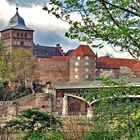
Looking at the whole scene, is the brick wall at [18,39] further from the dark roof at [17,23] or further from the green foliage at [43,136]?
the green foliage at [43,136]

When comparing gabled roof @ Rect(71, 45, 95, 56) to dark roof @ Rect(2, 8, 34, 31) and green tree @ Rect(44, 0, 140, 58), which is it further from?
green tree @ Rect(44, 0, 140, 58)

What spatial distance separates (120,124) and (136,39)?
2.03 meters

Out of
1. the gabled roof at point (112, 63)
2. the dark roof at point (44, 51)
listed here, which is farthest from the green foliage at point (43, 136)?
the dark roof at point (44, 51)

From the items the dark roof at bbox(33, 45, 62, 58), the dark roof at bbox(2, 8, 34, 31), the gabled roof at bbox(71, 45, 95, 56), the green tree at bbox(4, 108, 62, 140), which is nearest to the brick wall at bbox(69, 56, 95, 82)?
the gabled roof at bbox(71, 45, 95, 56)

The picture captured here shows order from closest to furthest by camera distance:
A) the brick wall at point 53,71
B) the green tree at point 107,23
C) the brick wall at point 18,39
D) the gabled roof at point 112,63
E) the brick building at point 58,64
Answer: the green tree at point 107,23
the brick building at point 58,64
the brick wall at point 53,71
the gabled roof at point 112,63
the brick wall at point 18,39

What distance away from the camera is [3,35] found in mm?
119375

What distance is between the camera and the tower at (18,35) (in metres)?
114

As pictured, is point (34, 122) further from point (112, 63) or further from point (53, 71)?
point (112, 63)

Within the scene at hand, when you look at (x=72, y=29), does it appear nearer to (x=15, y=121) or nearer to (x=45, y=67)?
(x=15, y=121)

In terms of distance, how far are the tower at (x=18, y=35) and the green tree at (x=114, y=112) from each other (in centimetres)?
10247

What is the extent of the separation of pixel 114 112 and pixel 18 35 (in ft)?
341

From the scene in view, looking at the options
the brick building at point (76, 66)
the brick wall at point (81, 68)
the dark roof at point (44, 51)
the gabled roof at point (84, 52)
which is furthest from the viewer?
the dark roof at point (44, 51)

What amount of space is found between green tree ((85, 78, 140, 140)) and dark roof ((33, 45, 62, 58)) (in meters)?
102

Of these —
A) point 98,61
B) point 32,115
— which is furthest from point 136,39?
point 98,61
